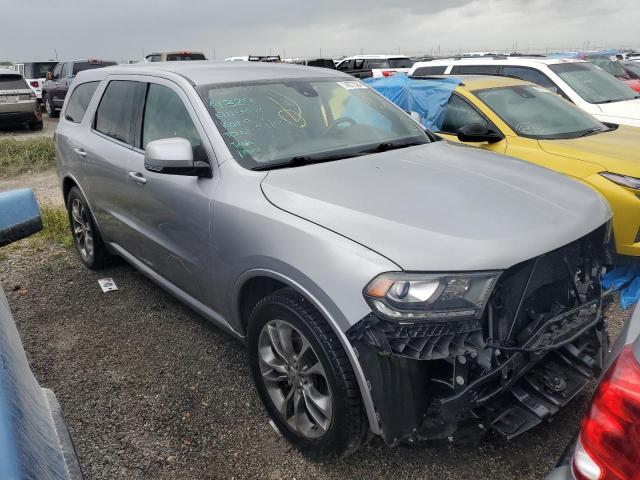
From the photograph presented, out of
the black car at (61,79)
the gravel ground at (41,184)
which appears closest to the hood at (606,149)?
the gravel ground at (41,184)

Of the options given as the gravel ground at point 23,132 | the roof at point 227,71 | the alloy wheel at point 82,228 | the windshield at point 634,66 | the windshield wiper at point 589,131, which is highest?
the windshield at point 634,66

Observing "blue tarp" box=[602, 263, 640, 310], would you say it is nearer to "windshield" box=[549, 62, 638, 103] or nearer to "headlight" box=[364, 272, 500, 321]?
"headlight" box=[364, 272, 500, 321]

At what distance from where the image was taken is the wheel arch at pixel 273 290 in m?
2.00

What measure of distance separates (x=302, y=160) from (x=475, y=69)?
7.10m

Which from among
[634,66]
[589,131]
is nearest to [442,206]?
[589,131]

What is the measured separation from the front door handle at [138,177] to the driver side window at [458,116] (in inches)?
135

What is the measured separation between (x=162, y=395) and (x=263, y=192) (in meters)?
1.38

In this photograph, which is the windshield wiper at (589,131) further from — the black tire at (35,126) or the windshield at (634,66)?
the black tire at (35,126)

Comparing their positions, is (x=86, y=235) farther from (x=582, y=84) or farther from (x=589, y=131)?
(x=582, y=84)

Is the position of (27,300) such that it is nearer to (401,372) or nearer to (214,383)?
(214,383)

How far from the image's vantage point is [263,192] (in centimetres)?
249

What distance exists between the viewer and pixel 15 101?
1350 cm

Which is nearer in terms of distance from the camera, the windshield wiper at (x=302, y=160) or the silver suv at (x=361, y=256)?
the silver suv at (x=361, y=256)

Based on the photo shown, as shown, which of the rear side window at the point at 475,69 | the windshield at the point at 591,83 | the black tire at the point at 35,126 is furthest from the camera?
the black tire at the point at 35,126
